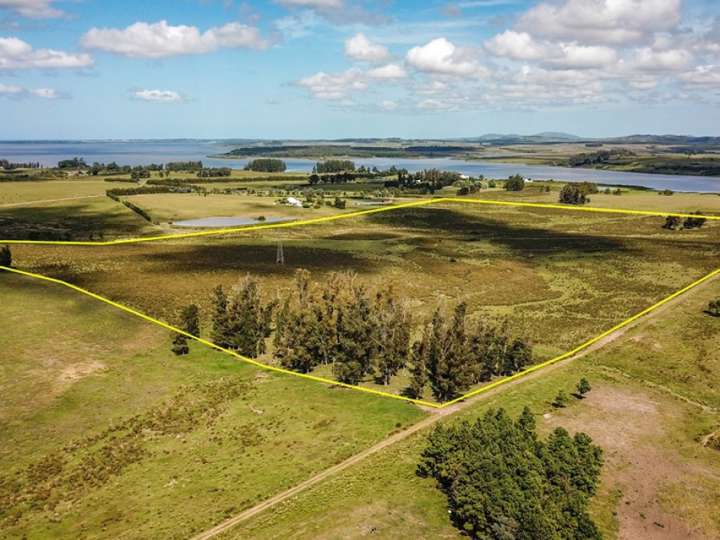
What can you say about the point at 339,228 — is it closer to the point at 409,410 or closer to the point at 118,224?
the point at 118,224

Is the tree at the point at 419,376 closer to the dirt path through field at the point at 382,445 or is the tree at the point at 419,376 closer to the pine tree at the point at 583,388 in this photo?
the dirt path through field at the point at 382,445

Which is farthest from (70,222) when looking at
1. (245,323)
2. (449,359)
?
(449,359)

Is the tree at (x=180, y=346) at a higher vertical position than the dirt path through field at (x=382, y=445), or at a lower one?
higher

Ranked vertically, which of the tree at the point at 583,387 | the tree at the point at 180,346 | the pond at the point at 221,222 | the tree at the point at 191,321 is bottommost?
the tree at the point at 583,387

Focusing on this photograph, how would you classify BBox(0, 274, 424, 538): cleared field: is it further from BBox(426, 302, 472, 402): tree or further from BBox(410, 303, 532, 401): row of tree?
BBox(426, 302, 472, 402): tree

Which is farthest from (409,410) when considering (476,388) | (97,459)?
(97,459)

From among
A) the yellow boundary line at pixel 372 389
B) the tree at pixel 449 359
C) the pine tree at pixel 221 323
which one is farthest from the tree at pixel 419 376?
the pine tree at pixel 221 323
